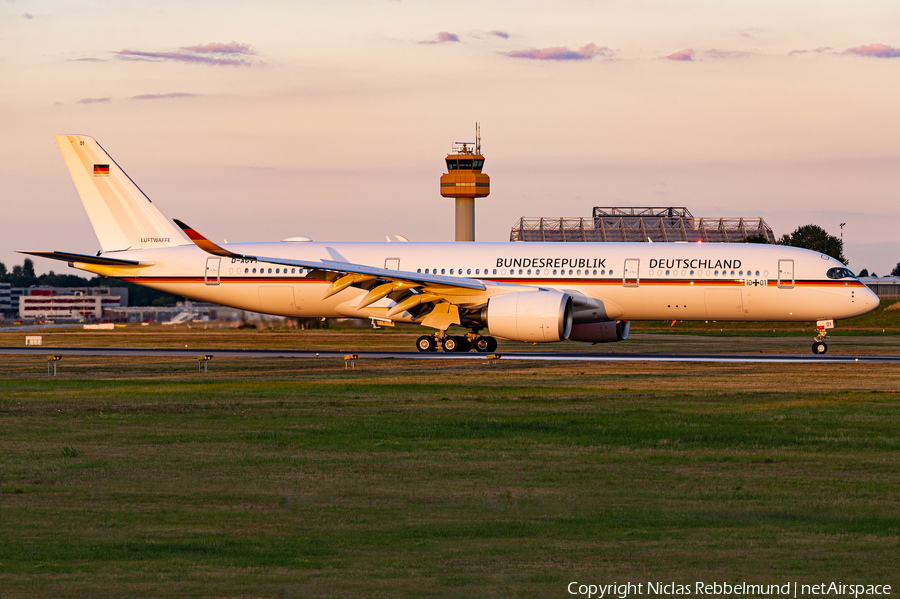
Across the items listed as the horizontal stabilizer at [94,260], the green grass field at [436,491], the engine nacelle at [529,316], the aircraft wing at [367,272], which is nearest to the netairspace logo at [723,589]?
the green grass field at [436,491]

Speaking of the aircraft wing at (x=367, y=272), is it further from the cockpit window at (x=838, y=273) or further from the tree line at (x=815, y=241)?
the tree line at (x=815, y=241)

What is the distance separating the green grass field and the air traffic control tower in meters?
74.8

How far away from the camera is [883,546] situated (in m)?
9.16

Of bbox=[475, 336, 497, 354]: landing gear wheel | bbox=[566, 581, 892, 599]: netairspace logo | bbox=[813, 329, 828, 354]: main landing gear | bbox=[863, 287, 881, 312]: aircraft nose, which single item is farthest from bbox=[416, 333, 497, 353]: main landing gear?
bbox=[566, 581, 892, 599]: netairspace logo

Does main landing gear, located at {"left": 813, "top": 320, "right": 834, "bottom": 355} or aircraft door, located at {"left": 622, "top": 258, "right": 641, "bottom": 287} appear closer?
aircraft door, located at {"left": 622, "top": 258, "right": 641, "bottom": 287}

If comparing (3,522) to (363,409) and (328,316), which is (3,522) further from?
(328,316)

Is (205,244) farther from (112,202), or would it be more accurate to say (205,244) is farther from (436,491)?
(436,491)

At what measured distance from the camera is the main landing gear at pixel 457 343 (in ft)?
121

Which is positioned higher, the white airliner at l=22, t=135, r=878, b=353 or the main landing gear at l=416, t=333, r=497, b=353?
the white airliner at l=22, t=135, r=878, b=353

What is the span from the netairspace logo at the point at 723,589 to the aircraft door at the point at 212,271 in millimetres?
33865

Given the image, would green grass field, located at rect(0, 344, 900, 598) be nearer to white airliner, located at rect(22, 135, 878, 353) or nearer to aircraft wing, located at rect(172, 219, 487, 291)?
aircraft wing, located at rect(172, 219, 487, 291)

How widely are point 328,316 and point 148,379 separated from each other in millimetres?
14135

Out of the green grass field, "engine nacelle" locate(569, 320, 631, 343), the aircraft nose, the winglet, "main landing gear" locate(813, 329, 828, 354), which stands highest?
the winglet

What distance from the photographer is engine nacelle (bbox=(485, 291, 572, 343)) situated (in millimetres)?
33125
